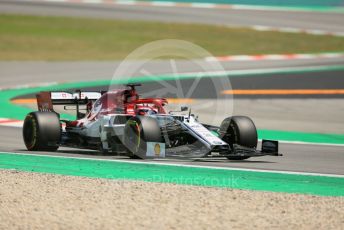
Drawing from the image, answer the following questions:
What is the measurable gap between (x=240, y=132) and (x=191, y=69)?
1540 cm

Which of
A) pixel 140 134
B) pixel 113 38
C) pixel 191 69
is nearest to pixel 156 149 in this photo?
pixel 140 134

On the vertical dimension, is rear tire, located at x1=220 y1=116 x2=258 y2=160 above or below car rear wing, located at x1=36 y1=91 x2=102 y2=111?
below

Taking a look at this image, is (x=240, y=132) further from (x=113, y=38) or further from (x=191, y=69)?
(x=113, y=38)

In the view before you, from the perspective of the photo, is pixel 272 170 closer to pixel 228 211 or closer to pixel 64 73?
pixel 228 211

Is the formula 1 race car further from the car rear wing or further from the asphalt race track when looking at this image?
the asphalt race track

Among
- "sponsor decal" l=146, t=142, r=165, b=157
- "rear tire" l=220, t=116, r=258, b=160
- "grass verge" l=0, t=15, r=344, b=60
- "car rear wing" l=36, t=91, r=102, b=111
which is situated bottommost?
"sponsor decal" l=146, t=142, r=165, b=157

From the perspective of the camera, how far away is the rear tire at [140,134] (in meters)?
11.1

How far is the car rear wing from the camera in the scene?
43.5ft

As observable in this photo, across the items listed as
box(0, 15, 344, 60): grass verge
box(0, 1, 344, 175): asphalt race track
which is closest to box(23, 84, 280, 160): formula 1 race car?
box(0, 1, 344, 175): asphalt race track

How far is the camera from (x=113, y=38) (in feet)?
110

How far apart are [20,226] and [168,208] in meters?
1.55

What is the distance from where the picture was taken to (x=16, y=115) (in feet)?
57.8

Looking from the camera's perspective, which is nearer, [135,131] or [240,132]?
[135,131]

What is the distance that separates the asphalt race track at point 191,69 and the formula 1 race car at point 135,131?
241mm
